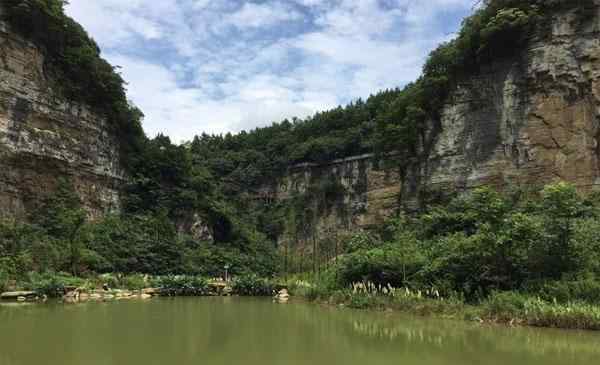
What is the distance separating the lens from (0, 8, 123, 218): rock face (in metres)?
27.0

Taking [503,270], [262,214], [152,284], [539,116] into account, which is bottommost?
[152,284]

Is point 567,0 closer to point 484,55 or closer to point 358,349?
point 484,55

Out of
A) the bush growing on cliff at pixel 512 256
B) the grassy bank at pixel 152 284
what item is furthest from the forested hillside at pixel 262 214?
the grassy bank at pixel 152 284

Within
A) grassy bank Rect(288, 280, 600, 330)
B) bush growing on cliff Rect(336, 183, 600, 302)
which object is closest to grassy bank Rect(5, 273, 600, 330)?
grassy bank Rect(288, 280, 600, 330)

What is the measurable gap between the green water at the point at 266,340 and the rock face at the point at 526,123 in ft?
38.2

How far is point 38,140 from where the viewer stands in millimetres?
28562

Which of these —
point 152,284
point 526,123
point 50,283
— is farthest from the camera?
point 152,284

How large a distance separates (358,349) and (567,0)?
20295 mm

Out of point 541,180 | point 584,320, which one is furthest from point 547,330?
point 541,180

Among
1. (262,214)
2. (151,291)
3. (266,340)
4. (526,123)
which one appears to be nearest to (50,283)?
(151,291)

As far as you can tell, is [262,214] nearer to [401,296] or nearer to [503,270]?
[401,296]

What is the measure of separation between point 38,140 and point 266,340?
22.7 m

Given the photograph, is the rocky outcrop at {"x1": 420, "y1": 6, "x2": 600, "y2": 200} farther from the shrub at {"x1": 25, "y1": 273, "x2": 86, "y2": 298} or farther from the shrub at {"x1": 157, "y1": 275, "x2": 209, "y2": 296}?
the shrub at {"x1": 25, "y1": 273, "x2": 86, "y2": 298}

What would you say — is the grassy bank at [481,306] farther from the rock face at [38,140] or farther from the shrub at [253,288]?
the rock face at [38,140]
